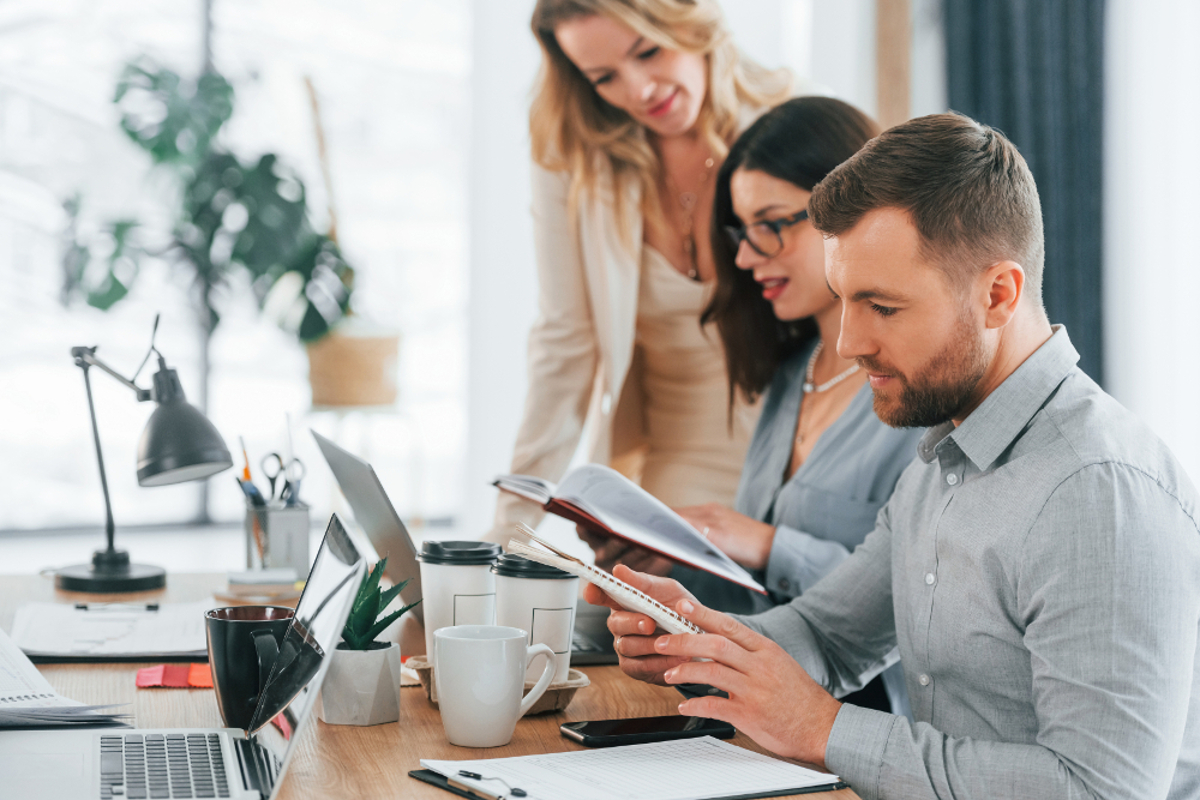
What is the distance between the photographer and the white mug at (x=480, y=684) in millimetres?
982

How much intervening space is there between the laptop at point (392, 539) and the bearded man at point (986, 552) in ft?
0.65

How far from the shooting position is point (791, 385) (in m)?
1.92

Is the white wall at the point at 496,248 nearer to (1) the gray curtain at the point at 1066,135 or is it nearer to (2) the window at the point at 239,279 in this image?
(2) the window at the point at 239,279

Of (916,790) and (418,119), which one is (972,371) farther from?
(418,119)

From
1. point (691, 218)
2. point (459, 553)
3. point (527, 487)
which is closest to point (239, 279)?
point (691, 218)

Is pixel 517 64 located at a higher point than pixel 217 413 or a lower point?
higher

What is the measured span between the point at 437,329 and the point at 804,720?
4293 mm

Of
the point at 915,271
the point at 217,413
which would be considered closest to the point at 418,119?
the point at 217,413

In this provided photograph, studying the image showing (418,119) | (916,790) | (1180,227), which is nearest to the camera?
(916,790)

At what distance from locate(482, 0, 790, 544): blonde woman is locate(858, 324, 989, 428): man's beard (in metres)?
1.06

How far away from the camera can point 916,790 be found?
979 millimetres

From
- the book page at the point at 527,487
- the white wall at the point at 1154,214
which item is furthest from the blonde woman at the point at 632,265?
the white wall at the point at 1154,214

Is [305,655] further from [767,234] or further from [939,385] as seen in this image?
[767,234]

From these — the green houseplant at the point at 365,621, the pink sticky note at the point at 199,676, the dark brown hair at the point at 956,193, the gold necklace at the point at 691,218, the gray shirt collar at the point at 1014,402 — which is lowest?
the pink sticky note at the point at 199,676
